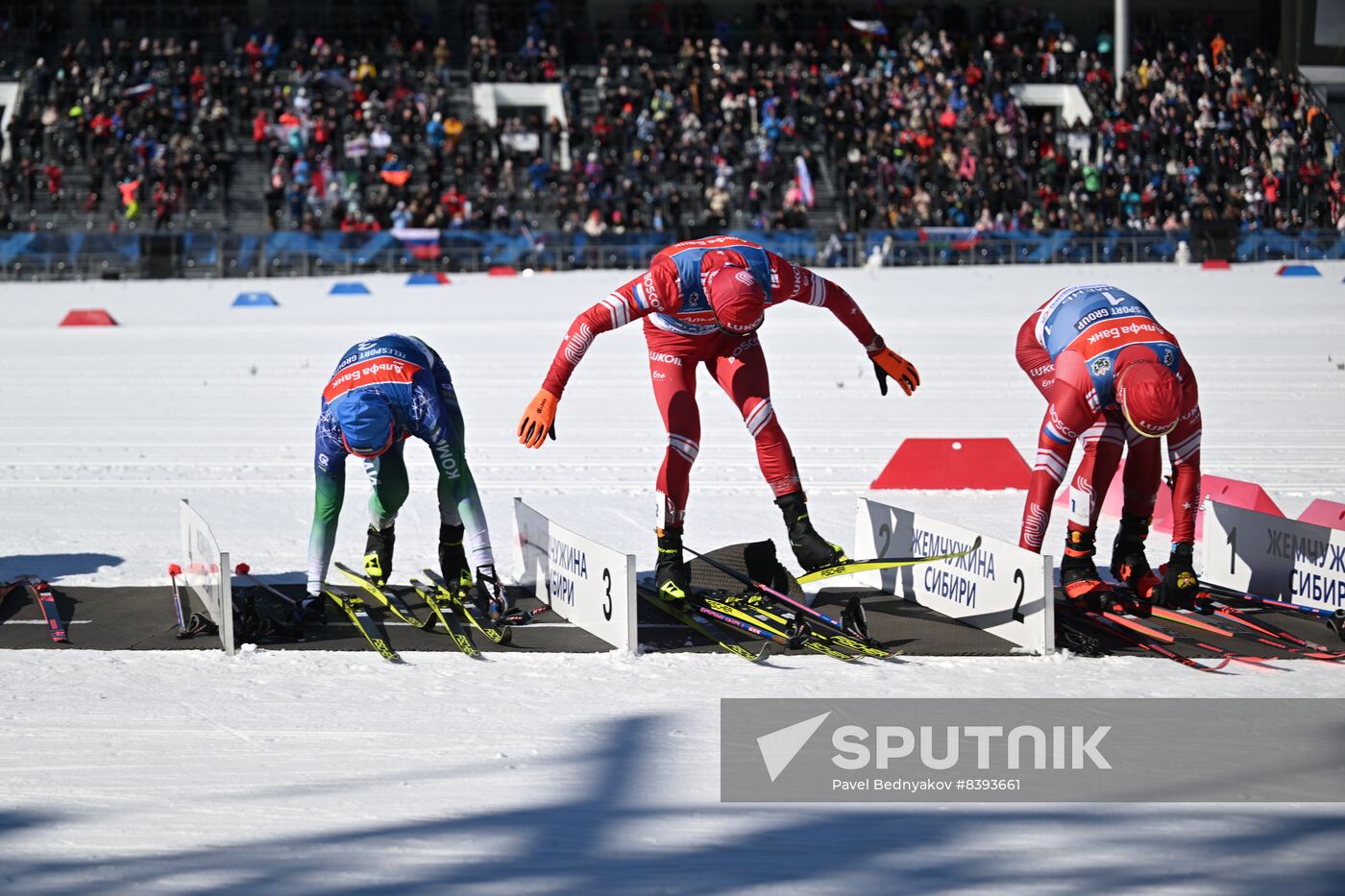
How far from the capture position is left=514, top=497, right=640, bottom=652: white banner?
6.73 m

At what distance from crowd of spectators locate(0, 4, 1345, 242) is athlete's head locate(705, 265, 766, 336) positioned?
22.7 metres

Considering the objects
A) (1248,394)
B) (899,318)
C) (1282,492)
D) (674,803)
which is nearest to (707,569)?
(674,803)

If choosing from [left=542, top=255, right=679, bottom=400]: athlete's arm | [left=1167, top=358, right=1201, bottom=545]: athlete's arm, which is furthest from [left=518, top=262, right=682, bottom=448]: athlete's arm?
[left=1167, top=358, right=1201, bottom=545]: athlete's arm

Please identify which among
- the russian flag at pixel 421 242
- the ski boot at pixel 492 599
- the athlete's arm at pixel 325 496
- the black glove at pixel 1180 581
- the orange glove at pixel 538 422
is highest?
the russian flag at pixel 421 242

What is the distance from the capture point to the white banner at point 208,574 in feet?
22.1

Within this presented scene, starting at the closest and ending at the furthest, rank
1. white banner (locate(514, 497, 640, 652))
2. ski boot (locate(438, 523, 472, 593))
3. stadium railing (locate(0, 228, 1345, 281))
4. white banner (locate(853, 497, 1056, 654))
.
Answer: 1. white banner (locate(853, 497, 1056, 654))
2. white banner (locate(514, 497, 640, 652))
3. ski boot (locate(438, 523, 472, 593))
4. stadium railing (locate(0, 228, 1345, 281))

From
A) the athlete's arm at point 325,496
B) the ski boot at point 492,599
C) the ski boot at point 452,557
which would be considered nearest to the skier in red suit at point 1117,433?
the ski boot at point 492,599

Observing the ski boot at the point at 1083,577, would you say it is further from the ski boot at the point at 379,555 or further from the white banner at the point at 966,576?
the ski boot at the point at 379,555

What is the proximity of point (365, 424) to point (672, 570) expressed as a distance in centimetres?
170

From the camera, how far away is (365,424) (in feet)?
22.7

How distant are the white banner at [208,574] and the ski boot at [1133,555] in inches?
167

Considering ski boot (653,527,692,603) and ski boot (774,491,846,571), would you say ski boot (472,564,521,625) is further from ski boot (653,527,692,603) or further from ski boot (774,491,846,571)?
ski boot (774,491,846,571)

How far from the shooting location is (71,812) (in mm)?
4832

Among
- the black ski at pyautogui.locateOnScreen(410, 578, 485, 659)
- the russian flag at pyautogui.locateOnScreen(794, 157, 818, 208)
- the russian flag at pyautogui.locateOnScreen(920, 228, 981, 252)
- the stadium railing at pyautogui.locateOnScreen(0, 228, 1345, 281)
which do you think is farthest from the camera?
the russian flag at pyautogui.locateOnScreen(794, 157, 818, 208)
